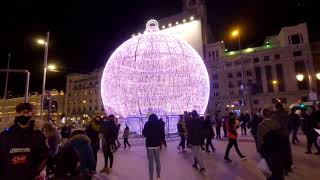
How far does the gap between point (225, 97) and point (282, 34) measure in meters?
20.3

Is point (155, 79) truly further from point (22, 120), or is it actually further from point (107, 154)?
point (22, 120)

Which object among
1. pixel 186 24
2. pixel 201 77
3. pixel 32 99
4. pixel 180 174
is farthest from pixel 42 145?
pixel 32 99

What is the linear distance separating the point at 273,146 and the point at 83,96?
8694 cm

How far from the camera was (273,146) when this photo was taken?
499 cm

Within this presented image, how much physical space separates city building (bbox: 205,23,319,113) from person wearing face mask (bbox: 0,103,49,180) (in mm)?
54445

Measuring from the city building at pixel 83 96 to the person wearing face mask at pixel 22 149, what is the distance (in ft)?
260

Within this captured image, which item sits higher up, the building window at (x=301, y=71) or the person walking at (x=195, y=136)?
the building window at (x=301, y=71)

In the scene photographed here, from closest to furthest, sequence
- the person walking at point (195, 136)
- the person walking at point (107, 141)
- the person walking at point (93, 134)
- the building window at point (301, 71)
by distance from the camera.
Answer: the person walking at point (195, 136), the person walking at point (93, 134), the person walking at point (107, 141), the building window at point (301, 71)

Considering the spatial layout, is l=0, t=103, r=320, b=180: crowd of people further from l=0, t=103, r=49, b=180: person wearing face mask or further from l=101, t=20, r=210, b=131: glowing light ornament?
l=101, t=20, r=210, b=131: glowing light ornament

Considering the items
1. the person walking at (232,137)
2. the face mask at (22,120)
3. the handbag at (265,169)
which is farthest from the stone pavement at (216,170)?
the face mask at (22,120)

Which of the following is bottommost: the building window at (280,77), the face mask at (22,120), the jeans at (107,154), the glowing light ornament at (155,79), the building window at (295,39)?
the jeans at (107,154)

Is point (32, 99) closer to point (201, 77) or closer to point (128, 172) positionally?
point (201, 77)

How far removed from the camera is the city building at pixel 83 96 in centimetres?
8325

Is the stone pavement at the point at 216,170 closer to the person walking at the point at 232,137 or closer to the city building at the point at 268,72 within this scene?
the person walking at the point at 232,137
